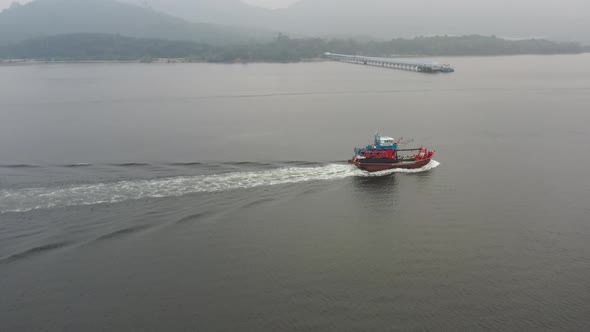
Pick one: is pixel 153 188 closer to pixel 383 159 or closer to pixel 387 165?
pixel 383 159

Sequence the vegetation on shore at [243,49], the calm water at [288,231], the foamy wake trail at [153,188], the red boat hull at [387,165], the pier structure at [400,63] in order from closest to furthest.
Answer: the calm water at [288,231] → the foamy wake trail at [153,188] → the red boat hull at [387,165] → the pier structure at [400,63] → the vegetation on shore at [243,49]

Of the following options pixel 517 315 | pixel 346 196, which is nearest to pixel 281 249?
pixel 346 196

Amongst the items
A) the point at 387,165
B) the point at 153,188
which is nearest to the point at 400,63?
the point at 387,165

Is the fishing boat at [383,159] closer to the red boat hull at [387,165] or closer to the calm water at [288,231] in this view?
the red boat hull at [387,165]

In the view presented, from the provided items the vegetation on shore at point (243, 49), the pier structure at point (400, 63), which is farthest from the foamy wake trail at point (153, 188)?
the vegetation on shore at point (243, 49)

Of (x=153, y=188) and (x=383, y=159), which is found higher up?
(x=383, y=159)
